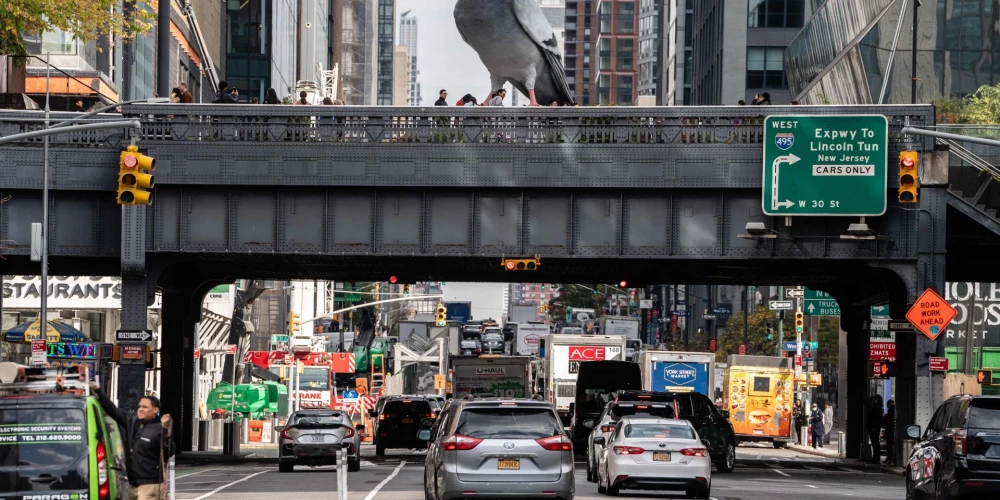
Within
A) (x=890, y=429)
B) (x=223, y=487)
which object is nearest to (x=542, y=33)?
(x=223, y=487)

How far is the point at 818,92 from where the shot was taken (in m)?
78.2

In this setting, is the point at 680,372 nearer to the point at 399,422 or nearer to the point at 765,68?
the point at 399,422

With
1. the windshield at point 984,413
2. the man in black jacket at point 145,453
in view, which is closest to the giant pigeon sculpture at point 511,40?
the windshield at point 984,413

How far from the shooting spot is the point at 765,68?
109 m

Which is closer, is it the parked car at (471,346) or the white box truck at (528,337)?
the white box truck at (528,337)

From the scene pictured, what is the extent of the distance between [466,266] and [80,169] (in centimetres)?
1132

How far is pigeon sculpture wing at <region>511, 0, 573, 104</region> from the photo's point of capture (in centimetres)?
3762

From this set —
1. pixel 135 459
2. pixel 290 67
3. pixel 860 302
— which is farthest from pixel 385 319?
pixel 135 459

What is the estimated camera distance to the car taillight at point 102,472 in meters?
15.2

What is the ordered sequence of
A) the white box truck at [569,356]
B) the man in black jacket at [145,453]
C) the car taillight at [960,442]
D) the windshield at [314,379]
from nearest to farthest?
the man in black jacket at [145,453], the car taillight at [960,442], the white box truck at [569,356], the windshield at [314,379]

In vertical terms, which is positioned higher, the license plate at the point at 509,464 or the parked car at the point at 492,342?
the license plate at the point at 509,464

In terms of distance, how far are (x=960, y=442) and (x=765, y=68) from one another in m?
91.6

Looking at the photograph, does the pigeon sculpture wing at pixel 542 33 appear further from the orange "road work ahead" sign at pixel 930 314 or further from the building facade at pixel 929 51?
the building facade at pixel 929 51

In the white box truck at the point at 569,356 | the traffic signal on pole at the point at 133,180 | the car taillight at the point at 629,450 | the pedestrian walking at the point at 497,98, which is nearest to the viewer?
the car taillight at the point at 629,450
